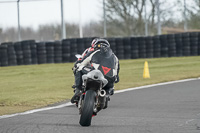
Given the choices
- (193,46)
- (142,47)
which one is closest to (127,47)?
(142,47)

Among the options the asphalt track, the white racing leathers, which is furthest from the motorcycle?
the white racing leathers

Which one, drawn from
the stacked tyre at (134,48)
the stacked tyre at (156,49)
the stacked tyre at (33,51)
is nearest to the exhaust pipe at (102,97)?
the stacked tyre at (33,51)

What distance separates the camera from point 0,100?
10445mm

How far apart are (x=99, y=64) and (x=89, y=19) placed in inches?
894

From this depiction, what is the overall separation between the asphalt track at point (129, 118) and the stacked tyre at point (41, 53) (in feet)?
42.5

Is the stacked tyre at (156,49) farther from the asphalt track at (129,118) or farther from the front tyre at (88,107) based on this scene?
the front tyre at (88,107)

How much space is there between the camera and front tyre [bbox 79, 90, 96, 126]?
6.11 meters

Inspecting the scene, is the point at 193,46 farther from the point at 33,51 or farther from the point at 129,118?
the point at 129,118

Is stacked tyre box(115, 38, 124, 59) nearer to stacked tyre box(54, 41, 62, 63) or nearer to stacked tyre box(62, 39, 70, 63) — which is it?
stacked tyre box(62, 39, 70, 63)

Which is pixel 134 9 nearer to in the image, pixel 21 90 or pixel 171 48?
pixel 171 48

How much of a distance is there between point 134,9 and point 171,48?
13.6 m

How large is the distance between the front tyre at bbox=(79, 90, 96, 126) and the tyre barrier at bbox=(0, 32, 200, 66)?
1642 centimetres

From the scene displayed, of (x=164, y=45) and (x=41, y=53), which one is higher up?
(x=164, y=45)

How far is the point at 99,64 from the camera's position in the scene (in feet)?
21.7
